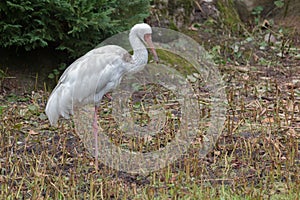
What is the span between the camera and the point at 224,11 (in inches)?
352

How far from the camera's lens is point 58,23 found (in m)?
6.64

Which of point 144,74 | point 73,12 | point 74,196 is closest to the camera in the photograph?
point 74,196

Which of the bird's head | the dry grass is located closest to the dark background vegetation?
the dry grass

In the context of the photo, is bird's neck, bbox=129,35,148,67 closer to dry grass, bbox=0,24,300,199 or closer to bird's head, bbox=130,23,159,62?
bird's head, bbox=130,23,159,62

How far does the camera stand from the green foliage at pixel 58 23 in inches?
253

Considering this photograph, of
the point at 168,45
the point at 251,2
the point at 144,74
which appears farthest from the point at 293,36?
the point at 144,74

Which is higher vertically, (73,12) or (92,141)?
(73,12)

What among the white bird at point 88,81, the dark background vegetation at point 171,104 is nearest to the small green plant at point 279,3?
the dark background vegetation at point 171,104

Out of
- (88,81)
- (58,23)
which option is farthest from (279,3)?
(88,81)

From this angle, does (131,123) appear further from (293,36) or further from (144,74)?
(293,36)

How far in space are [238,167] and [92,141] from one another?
51.9 inches

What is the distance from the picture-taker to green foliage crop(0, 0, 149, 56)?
21.1 ft

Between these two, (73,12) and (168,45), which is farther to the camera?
(168,45)

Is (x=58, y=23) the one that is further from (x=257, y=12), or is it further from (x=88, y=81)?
(x=257, y=12)
